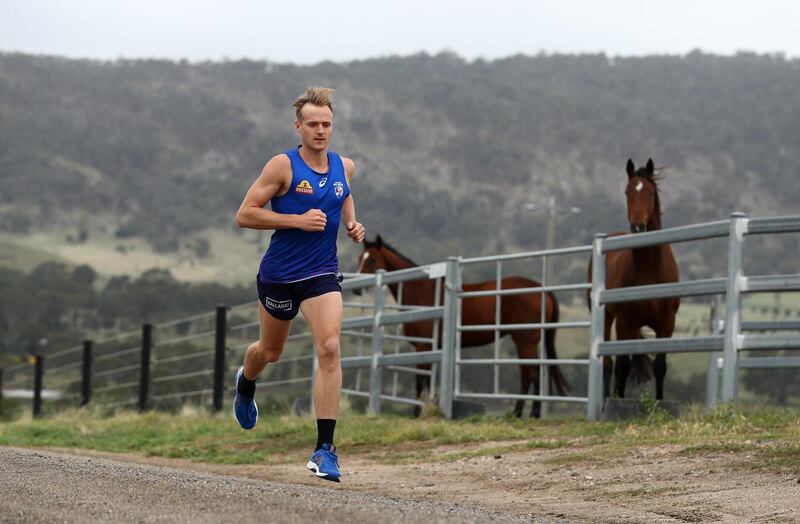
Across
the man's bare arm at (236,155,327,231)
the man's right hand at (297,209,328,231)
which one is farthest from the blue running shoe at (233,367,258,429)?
the man's right hand at (297,209,328,231)

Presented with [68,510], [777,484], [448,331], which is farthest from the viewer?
[448,331]

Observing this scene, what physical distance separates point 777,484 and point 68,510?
3845 millimetres

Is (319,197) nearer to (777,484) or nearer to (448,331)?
(777,484)

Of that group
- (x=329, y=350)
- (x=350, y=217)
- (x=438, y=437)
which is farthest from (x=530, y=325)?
(x=329, y=350)

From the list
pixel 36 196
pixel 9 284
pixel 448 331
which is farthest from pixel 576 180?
pixel 448 331

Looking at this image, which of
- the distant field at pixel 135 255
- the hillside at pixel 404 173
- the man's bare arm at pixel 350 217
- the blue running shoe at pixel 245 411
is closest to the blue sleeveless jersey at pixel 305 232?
the man's bare arm at pixel 350 217

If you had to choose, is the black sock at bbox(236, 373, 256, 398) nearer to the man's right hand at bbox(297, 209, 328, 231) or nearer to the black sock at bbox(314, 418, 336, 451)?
the black sock at bbox(314, 418, 336, 451)

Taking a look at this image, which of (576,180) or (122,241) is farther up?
(576,180)

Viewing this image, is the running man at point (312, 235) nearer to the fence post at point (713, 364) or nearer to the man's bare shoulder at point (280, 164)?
the man's bare shoulder at point (280, 164)

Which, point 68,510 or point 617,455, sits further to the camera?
point 617,455

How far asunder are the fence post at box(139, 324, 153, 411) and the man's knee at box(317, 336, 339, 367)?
1274 centimetres

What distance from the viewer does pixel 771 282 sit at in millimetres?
10359

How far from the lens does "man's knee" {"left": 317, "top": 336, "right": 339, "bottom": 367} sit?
7.74 m

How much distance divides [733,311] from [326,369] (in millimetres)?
3846
